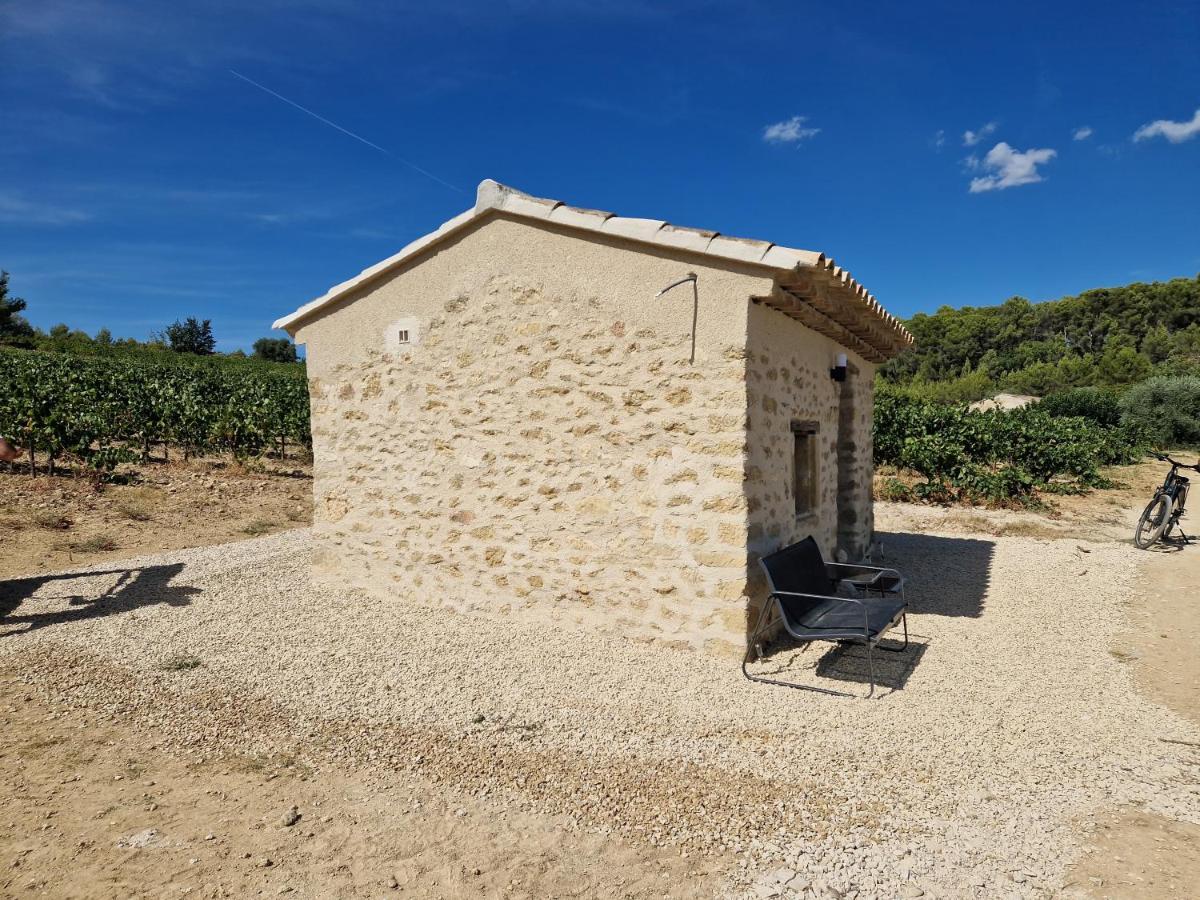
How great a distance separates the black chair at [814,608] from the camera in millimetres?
4547

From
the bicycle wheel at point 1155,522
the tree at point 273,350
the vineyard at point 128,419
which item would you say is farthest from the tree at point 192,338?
the bicycle wheel at point 1155,522

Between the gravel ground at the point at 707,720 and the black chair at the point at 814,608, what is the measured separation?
11.1 inches

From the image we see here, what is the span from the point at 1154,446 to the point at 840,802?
2618cm

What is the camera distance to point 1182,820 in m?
3.10

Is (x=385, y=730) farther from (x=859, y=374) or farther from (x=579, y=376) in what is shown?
(x=859, y=374)

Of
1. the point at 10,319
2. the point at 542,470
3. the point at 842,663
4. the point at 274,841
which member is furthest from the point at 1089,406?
the point at 10,319

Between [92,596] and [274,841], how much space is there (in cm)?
548

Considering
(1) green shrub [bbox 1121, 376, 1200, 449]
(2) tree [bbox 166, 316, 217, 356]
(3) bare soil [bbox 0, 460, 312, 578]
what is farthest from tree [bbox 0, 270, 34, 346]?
(1) green shrub [bbox 1121, 376, 1200, 449]

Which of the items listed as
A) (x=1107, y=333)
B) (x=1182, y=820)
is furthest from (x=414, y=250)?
(x=1107, y=333)

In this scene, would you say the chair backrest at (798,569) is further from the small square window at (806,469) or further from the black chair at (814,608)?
the small square window at (806,469)

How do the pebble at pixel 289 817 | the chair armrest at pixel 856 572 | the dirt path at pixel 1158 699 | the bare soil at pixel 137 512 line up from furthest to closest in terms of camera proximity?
the bare soil at pixel 137 512
the chair armrest at pixel 856 572
the pebble at pixel 289 817
the dirt path at pixel 1158 699

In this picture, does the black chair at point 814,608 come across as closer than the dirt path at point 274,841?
No

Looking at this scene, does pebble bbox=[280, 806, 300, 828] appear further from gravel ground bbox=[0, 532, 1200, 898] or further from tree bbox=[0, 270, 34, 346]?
tree bbox=[0, 270, 34, 346]

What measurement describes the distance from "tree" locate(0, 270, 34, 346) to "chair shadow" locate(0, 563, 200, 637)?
42678mm
